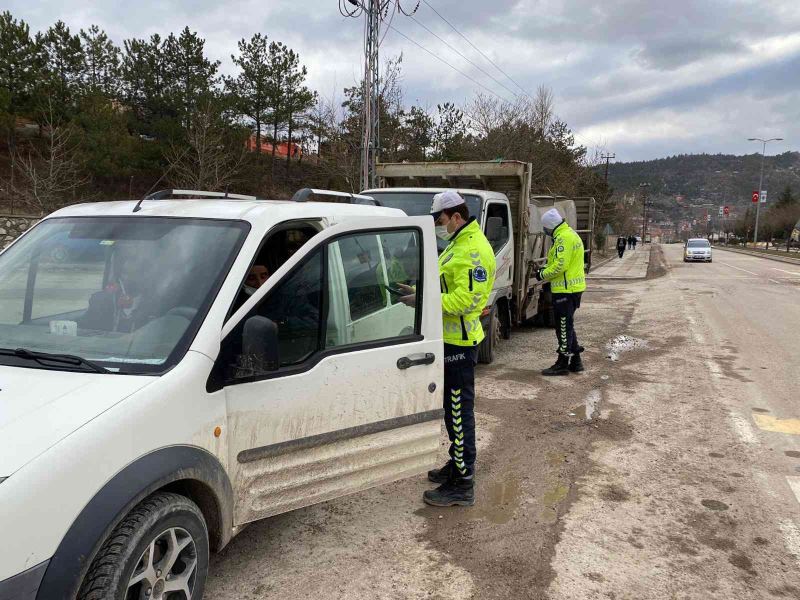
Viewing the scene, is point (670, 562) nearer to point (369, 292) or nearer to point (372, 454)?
point (372, 454)

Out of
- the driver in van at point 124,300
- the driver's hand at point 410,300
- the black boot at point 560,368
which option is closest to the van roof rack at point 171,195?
A: the driver in van at point 124,300

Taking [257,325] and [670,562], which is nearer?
[257,325]

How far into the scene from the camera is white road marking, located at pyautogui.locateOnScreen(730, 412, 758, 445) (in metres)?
5.11

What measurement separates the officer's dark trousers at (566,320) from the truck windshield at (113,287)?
5.13 m

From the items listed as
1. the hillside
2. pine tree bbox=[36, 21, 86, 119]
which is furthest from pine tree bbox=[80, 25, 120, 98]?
the hillside

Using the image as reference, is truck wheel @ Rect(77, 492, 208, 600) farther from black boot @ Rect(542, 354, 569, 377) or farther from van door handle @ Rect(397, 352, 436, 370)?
black boot @ Rect(542, 354, 569, 377)

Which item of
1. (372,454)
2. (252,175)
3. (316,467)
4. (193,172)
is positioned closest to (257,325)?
(316,467)

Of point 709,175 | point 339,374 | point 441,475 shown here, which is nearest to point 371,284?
point 339,374

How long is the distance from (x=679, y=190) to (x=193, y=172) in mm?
162051

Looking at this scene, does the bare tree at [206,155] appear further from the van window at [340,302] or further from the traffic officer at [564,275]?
the van window at [340,302]

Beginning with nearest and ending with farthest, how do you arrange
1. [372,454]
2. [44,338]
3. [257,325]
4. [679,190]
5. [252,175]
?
1. [257,325]
2. [44,338]
3. [372,454]
4. [252,175]
5. [679,190]

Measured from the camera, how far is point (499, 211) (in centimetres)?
794

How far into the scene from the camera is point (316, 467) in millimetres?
2941

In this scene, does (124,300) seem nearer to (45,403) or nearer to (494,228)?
(45,403)
